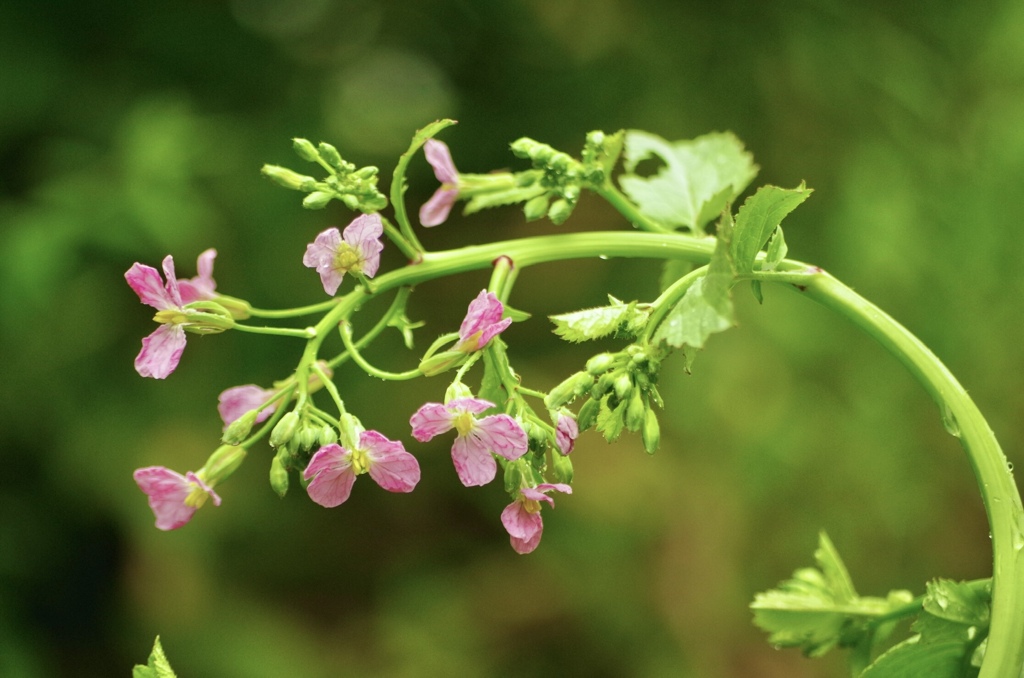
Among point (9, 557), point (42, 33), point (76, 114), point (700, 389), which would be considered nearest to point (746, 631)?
point (700, 389)

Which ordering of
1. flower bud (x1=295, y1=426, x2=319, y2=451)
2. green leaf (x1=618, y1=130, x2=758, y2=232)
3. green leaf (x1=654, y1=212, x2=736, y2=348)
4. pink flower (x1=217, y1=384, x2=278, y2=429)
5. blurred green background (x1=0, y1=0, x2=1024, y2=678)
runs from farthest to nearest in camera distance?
1. blurred green background (x1=0, y1=0, x2=1024, y2=678)
2. green leaf (x1=618, y1=130, x2=758, y2=232)
3. pink flower (x1=217, y1=384, x2=278, y2=429)
4. flower bud (x1=295, y1=426, x2=319, y2=451)
5. green leaf (x1=654, y1=212, x2=736, y2=348)

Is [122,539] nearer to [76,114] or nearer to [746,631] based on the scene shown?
[76,114]

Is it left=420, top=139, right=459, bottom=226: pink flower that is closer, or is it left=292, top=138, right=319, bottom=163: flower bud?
left=292, top=138, right=319, bottom=163: flower bud

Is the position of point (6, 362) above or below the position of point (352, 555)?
above

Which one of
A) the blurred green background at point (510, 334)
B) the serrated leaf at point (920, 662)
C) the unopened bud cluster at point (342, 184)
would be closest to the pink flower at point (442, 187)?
the unopened bud cluster at point (342, 184)

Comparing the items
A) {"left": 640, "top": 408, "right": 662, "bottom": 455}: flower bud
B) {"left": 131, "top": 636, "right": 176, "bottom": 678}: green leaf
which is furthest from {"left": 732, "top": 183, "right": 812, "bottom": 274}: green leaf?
{"left": 131, "top": 636, "right": 176, "bottom": 678}: green leaf

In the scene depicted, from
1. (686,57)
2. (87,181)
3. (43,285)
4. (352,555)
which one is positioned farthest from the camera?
(352,555)

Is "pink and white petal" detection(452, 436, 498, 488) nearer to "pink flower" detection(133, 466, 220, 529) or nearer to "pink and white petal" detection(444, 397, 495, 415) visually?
"pink and white petal" detection(444, 397, 495, 415)
